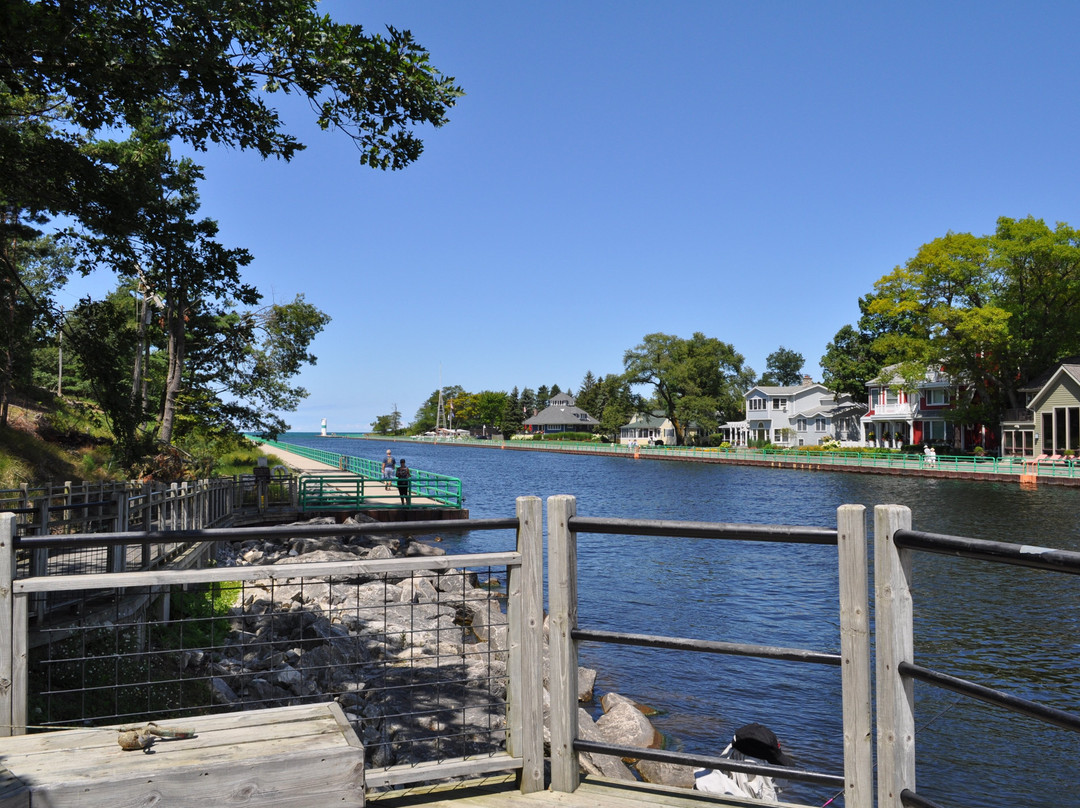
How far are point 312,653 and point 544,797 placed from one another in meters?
6.72

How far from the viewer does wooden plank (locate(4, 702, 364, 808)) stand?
2.75 meters

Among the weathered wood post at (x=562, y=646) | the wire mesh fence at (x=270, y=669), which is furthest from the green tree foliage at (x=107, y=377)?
the weathered wood post at (x=562, y=646)

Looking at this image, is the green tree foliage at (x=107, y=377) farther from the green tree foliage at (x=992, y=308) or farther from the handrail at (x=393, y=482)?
the green tree foliage at (x=992, y=308)

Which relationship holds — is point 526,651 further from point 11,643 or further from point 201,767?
point 11,643

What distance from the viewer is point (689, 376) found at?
101062 mm

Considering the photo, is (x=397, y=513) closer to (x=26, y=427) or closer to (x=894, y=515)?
(x=26, y=427)

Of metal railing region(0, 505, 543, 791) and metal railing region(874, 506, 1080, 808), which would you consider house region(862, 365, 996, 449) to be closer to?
metal railing region(0, 505, 543, 791)

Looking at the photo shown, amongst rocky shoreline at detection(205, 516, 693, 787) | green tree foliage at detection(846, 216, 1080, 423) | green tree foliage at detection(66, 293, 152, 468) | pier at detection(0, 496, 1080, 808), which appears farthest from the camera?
green tree foliage at detection(846, 216, 1080, 423)

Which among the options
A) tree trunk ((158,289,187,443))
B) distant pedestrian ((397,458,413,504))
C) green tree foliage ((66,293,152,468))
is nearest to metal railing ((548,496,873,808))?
green tree foliage ((66,293,152,468))

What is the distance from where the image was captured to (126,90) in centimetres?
861

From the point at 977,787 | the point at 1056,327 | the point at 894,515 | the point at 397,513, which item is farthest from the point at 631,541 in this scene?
the point at 1056,327

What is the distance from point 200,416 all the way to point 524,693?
27268mm

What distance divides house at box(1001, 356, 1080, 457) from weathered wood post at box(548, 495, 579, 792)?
5452cm

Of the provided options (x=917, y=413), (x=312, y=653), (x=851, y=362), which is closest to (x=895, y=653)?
(x=312, y=653)
